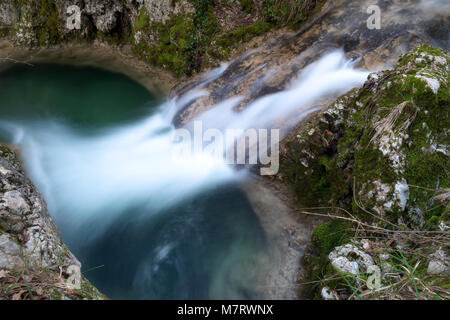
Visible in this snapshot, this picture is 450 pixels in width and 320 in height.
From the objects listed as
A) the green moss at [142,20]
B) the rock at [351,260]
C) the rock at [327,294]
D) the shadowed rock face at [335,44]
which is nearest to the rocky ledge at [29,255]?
the rock at [327,294]

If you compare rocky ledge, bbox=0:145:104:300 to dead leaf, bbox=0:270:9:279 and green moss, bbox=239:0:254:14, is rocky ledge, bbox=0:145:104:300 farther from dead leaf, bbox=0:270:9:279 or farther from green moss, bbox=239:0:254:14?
green moss, bbox=239:0:254:14

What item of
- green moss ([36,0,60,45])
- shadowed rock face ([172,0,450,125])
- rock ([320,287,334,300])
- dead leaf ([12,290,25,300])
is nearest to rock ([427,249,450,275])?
rock ([320,287,334,300])

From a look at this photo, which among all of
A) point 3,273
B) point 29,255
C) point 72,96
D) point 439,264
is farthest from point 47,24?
point 439,264

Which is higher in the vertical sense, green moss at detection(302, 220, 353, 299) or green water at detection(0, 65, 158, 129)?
green water at detection(0, 65, 158, 129)

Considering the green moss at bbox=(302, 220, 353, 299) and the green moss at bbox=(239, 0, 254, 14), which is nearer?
the green moss at bbox=(302, 220, 353, 299)

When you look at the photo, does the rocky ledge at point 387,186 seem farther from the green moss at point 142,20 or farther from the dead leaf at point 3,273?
the green moss at point 142,20

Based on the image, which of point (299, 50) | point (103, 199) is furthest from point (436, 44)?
point (103, 199)

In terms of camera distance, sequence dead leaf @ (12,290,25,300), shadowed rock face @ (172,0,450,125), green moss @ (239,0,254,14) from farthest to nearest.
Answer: green moss @ (239,0,254,14)
shadowed rock face @ (172,0,450,125)
dead leaf @ (12,290,25,300)
